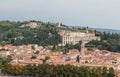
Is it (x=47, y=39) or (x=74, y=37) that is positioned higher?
(x=47, y=39)

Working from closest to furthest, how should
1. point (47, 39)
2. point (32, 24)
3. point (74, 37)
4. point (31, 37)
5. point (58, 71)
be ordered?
point (58, 71), point (47, 39), point (31, 37), point (74, 37), point (32, 24)

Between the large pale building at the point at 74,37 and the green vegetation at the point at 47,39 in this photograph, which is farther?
the large pale building at the point at 74,37

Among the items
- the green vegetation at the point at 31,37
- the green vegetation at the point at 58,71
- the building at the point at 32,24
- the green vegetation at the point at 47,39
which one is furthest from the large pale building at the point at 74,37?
the green vegetation at the point at 58,71

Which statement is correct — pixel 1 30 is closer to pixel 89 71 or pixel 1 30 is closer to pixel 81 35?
pixel 81 35

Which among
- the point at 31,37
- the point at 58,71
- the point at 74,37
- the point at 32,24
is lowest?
the point at 74,37

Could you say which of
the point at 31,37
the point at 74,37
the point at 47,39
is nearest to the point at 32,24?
the point at 74,37

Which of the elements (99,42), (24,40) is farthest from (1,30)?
(99,42)

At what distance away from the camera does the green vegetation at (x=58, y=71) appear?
32.6 m

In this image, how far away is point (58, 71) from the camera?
33719 mm

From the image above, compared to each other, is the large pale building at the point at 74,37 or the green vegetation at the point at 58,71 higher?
the green vegetation at the point at 58,71

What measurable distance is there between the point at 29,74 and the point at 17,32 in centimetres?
4436

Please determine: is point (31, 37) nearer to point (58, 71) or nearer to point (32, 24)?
point (32, 24)

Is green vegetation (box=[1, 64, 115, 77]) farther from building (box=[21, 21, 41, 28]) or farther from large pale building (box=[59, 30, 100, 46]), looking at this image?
building (box=[21, 21, 41, 28])

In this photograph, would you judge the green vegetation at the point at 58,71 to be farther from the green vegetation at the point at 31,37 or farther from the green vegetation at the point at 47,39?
the green vegetation at the point at 31,37
